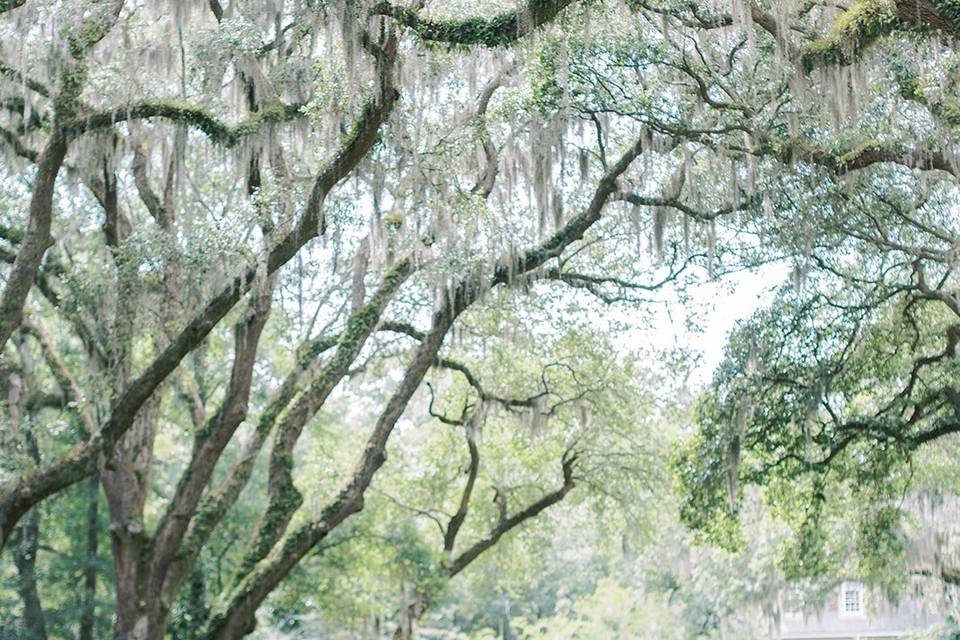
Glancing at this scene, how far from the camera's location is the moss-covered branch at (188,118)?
1049 centimetres

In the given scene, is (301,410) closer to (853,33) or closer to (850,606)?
(853,33)

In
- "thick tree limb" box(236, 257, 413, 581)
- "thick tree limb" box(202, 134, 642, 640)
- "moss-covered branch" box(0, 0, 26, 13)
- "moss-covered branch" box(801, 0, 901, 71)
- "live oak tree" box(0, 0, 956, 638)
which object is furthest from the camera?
"thick tree limb" box(236, 257, 413, 581)

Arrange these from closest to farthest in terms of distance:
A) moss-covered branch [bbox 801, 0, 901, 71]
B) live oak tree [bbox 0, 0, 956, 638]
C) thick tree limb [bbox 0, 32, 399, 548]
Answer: moss-covered branch [bbox 801, 0, 901, 71] → thick tree limb [bbox 0, 32, 399, 548] → live oak tree [bbox 0, 0, 956, 638]

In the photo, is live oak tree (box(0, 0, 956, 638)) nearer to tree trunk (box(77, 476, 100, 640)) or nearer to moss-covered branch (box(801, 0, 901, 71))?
moss-covered branch (box(801, 0, 901, 71))

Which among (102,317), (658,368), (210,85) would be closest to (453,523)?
(658,368)

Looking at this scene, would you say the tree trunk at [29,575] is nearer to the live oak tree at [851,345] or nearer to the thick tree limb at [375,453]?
the thick tree limb at [375,453]

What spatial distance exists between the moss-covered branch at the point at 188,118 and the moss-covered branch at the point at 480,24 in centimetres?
240

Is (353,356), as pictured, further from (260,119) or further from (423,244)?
(260,119)

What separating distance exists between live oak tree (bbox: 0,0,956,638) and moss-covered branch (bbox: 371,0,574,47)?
3 cm

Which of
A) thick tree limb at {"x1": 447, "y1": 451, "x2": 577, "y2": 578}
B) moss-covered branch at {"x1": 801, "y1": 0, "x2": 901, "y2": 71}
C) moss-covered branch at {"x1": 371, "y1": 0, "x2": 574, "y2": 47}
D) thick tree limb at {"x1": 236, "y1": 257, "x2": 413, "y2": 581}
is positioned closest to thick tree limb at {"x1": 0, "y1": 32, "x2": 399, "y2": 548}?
moss-covered branch at {"x1": 371, "y1": 0, "x2": 574, "y2": 47}

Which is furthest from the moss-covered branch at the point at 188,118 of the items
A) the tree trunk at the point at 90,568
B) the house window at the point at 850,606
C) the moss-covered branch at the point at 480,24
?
the house window at the point at 850,606

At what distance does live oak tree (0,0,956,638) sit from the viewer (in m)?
10.4

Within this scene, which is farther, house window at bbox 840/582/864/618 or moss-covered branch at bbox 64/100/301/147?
house window at bbox 840/582/864/618

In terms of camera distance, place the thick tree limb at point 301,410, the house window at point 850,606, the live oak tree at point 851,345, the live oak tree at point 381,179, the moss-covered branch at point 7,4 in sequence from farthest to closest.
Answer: the house window at point 850,606, the thick tree limb at point 301,410, the live oak tree at point 851,345, the live oak tree at point 381,179, the moss-covered branch at point 7,4
